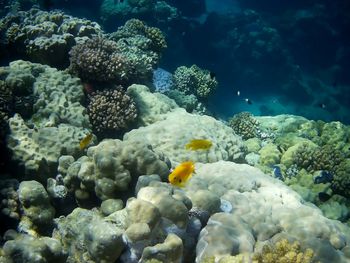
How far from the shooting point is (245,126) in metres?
12.5

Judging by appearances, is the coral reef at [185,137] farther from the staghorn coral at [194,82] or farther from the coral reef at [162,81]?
the staghorn coral at [194,82]

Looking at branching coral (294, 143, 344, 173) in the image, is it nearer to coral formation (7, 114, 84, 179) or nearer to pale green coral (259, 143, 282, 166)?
pale green coral (259, 143, 282, 166)

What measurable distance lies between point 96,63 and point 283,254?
586 cm

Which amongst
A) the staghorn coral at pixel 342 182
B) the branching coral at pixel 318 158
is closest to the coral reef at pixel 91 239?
the branching coral at pixel 318 158

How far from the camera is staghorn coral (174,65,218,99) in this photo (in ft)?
42.8

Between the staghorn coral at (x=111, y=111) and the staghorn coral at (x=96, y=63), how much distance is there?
0.42 metres

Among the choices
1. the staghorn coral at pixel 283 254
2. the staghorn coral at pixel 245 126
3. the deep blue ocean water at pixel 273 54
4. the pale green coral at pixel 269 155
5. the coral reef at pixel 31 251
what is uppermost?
the staghorn coral at pixel 283 254

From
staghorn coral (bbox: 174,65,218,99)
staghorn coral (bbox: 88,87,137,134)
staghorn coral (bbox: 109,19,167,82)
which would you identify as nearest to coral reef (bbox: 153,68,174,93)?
staghorn coral (bbox: 174,65,218,99)

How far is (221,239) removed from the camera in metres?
4.14

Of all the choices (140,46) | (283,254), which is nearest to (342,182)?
(283,254)

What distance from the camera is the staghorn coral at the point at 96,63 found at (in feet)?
25.6

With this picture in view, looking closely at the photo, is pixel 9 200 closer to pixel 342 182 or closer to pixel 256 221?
pixel 256 221

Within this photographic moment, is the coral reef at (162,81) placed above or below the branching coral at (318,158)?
above

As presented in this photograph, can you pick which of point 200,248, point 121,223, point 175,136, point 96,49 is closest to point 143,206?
point 121,223
